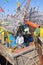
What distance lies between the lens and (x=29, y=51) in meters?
4.77

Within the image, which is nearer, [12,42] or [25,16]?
[12,42]

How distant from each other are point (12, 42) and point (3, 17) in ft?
10.8

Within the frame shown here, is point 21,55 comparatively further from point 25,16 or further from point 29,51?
point 25,16

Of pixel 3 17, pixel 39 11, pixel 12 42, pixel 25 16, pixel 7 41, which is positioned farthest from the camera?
pixel 3 17

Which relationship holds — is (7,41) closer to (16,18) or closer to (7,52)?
(7,52)

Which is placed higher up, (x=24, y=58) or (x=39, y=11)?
(x=39, y=11)

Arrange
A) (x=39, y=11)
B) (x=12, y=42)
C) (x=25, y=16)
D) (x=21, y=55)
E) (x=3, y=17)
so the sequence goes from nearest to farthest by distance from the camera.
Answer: (x=21, y=55)
(x=12, y=42)
(x=25, y=16)
(x=39, y=11)
(x=3, y=17)

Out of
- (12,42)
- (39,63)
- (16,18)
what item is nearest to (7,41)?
(12,42)

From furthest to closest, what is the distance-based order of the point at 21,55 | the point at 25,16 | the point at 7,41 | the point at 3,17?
the point at 3,17, the point at 25,16, the point at 7,41, the point at 21,55

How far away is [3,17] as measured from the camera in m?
8.95

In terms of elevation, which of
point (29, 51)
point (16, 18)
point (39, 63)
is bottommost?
point (39, 63)

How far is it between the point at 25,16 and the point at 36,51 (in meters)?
2.75

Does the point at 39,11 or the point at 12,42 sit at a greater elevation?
the point at 39,11

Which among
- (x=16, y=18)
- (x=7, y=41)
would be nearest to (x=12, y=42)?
(x=7, y=41)
